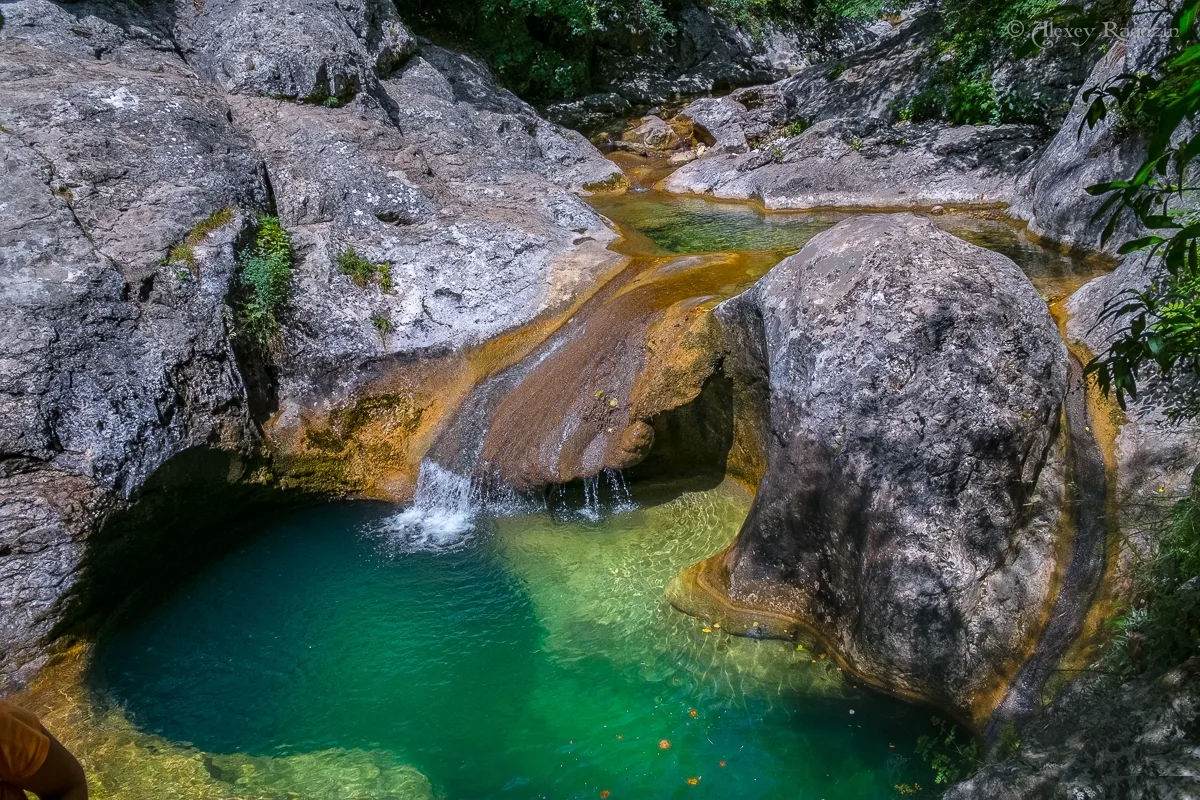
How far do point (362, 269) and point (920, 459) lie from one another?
5501 mm

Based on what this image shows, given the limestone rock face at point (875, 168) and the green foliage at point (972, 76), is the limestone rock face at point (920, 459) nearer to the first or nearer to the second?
the limestone rock face at point (875, 168)

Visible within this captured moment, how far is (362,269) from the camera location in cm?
736

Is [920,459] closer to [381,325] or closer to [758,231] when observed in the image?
[381,325]

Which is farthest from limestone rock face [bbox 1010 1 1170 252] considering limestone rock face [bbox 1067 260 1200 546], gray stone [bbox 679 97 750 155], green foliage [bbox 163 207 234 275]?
green foliage [bbox 163 207 234 275]

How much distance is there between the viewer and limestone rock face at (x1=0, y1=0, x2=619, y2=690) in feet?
17.6

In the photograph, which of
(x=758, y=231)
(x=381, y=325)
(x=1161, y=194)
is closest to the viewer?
(x=1161, y=194)

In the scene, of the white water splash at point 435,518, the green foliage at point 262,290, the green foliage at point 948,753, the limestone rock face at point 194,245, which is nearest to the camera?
the green foliage at point 948,753

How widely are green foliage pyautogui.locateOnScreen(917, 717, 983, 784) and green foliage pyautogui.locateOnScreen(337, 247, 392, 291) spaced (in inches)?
232

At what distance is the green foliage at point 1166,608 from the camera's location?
115 inches

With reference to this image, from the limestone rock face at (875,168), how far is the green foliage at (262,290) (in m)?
7.25

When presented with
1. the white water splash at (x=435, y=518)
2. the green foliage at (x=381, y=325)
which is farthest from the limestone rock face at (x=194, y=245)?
the white water splash at (x=435, y=518)

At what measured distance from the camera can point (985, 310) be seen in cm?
417

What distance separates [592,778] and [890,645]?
1.77m

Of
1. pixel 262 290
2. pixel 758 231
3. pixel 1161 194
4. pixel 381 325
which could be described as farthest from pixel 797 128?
pixel 1161 194
